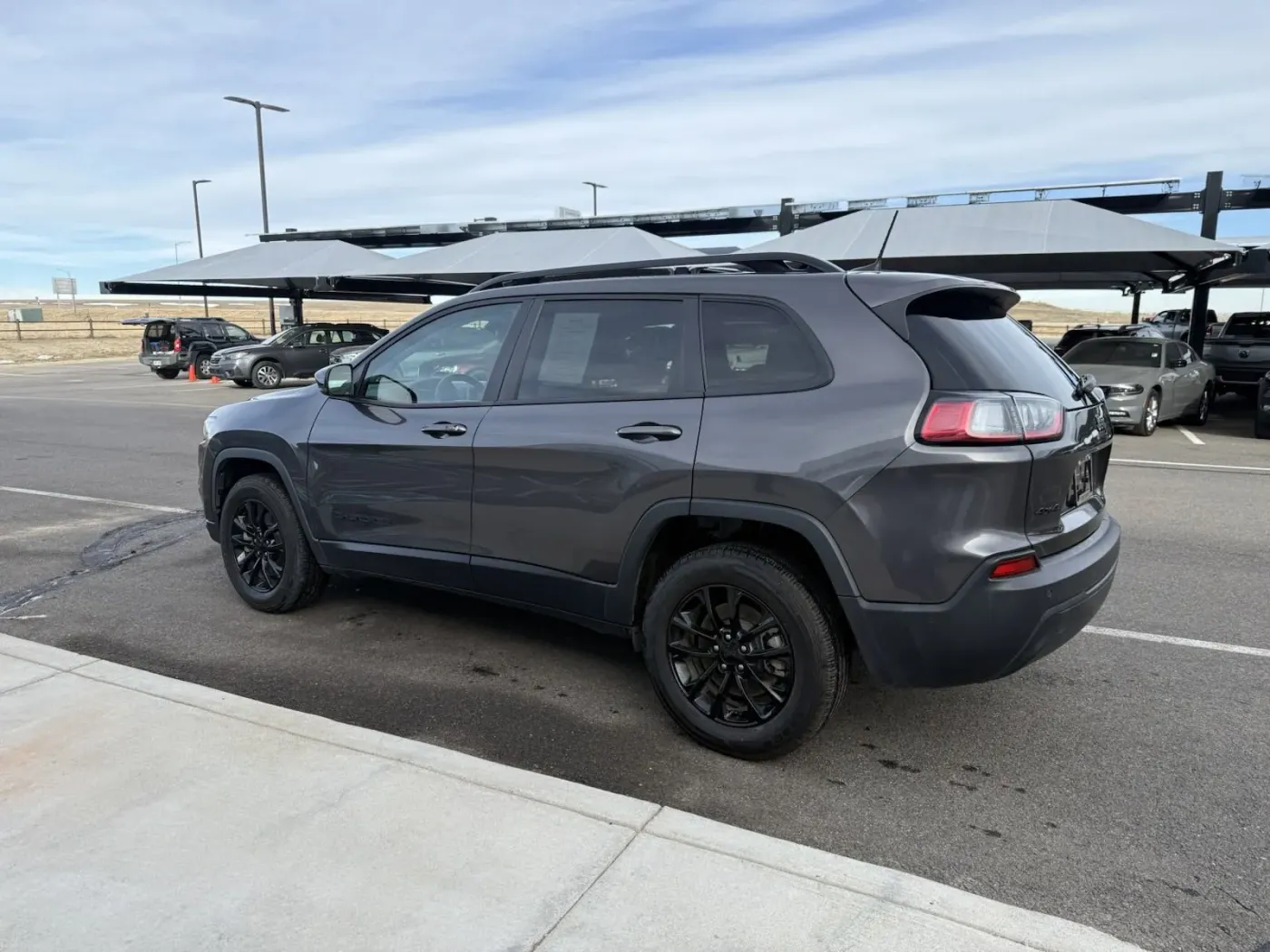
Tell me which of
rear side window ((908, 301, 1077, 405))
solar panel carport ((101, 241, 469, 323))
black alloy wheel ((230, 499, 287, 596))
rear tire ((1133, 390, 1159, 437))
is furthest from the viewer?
solar panel carport ((101, 241, 469, 323))

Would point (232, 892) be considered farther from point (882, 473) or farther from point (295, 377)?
point (295, 377)

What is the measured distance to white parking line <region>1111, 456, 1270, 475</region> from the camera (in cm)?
1038

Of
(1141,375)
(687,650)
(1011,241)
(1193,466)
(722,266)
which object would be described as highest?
(1011,241)

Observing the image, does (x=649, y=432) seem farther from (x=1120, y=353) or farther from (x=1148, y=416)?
(x=1120, y=353)

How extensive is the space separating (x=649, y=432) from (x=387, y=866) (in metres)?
1.74

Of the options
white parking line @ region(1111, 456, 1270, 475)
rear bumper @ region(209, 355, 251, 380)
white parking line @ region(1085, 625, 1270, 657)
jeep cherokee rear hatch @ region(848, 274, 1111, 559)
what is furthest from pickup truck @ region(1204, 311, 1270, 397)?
rear bumper @ region(209, 355, 251, 380)

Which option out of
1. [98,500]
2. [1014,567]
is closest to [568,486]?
[1014,567]

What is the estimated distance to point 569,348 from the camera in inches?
155

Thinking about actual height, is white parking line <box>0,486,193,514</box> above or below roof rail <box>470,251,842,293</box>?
below

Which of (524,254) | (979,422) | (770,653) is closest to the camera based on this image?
(979,422)

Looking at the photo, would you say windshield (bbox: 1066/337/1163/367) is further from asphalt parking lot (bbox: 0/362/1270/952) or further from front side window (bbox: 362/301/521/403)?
front side window (bbox: 362/301/521/403)

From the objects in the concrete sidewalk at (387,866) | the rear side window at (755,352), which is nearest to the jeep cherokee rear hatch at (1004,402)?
the rear side window at (755,352)

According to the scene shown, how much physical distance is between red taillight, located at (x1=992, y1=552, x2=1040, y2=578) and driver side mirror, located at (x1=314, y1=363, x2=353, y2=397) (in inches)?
122

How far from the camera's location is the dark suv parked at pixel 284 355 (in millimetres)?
22297
